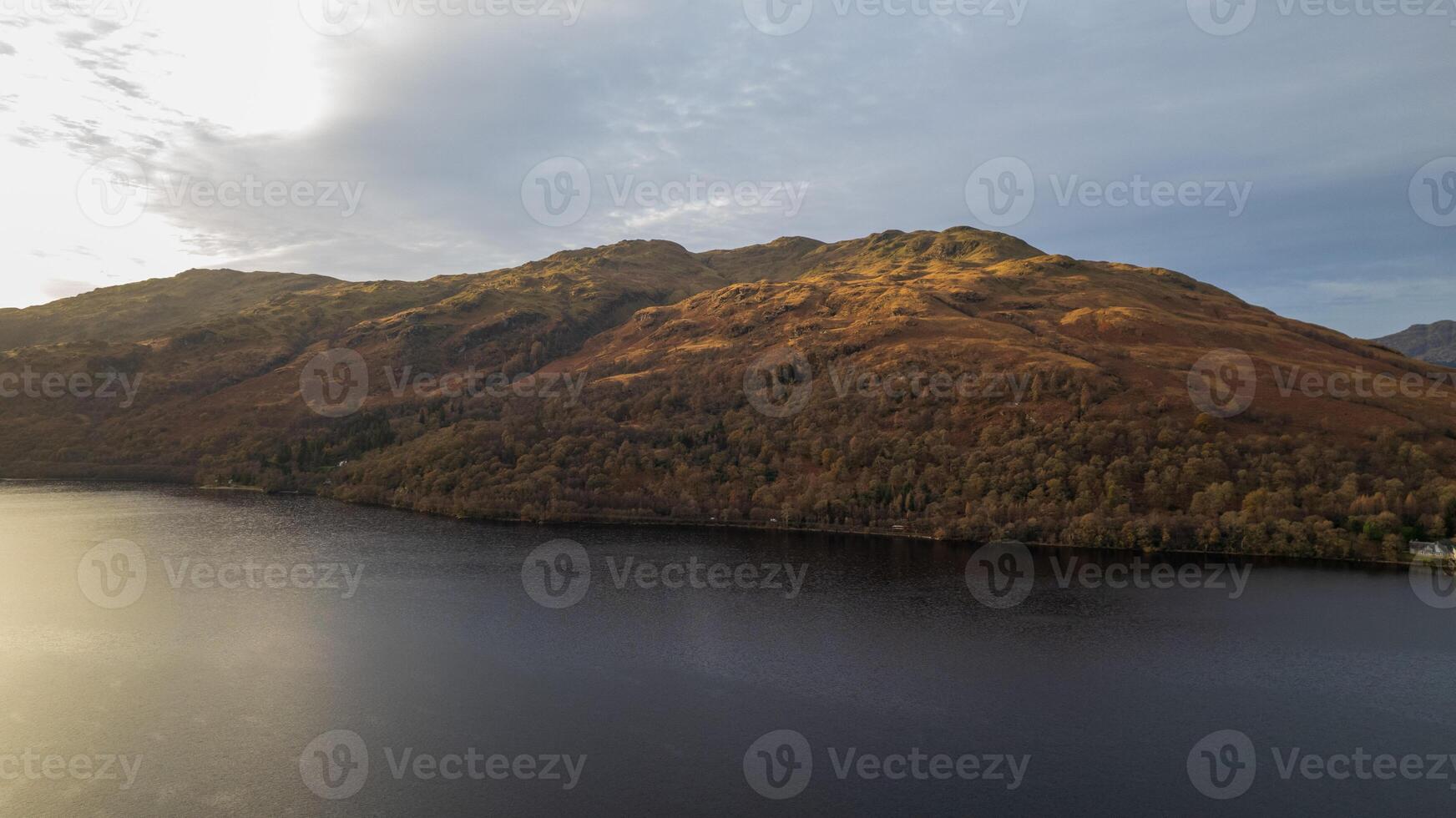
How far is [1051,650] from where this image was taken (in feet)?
197

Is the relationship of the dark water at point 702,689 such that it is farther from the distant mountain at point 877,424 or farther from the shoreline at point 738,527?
the distant mountain at point 877,424

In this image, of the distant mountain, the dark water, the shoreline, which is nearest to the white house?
the shoreline

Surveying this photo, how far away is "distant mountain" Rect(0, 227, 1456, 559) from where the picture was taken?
297 feet

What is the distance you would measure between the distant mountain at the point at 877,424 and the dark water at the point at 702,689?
12.3 m

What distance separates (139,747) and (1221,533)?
98.1 metres

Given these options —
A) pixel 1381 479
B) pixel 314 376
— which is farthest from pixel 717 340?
pixel 1381 479

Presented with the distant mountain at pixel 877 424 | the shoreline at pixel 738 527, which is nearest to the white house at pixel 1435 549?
the shoreline at pixel 738 527

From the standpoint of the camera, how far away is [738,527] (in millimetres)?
105938

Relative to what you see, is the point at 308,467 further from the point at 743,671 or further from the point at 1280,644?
the point at 1280,644

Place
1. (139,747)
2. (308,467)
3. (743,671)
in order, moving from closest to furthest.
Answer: (139,747) < (743,671) < (308,467)

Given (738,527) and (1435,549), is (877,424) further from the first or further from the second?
(1435,549)

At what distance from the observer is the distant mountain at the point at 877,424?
90.6 m

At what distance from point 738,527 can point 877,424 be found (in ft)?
90.1

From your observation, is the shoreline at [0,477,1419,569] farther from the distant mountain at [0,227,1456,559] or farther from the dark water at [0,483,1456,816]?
the dark water at [0,483,1456,816]
